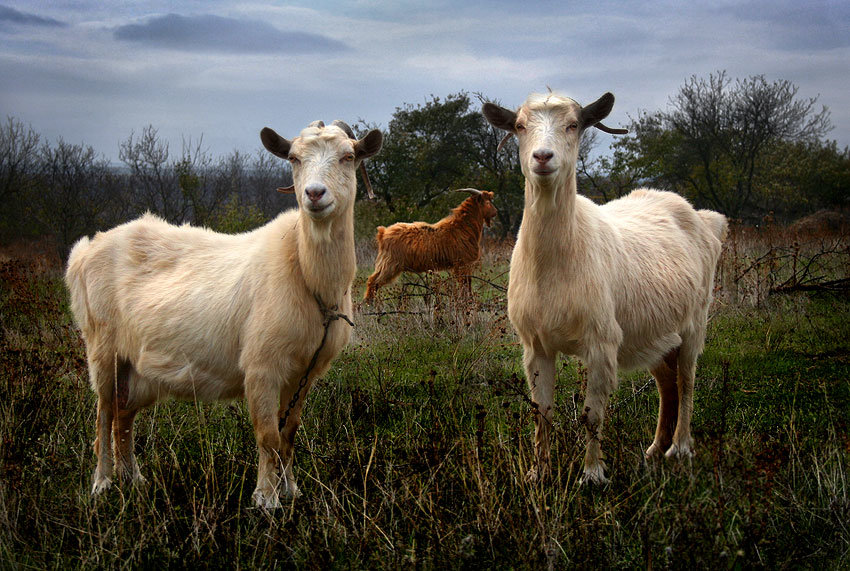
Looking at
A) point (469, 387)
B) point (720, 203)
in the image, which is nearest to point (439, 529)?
point (469, 387)

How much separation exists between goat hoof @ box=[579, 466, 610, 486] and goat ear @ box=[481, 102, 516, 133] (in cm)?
225

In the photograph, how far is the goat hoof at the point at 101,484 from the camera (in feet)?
13.1

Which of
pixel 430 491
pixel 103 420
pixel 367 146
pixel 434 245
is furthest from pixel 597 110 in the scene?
pixel 434 245

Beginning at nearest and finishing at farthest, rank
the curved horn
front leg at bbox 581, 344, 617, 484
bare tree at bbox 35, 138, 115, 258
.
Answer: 1. front leg at bbox 581, 344, 617, 484
2. the curved horn
3. bare tree at bbox 35, 138, 115, 258

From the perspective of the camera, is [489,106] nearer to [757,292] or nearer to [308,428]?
[308,428]

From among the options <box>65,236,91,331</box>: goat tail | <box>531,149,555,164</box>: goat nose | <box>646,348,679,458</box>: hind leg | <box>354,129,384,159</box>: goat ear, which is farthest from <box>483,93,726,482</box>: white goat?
<box>65,236,91,331</box>: goat tail

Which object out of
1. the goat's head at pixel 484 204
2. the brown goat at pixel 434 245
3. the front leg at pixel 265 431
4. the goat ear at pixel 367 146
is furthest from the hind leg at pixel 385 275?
the front leg at pixel 265 431

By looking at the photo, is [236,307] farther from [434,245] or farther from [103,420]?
[434,245]

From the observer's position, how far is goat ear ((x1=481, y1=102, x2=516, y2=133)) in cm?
422

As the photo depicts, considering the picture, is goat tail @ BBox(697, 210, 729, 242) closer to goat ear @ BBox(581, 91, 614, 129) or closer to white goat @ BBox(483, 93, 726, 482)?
white goat @ BBox(483, 93, 726, 482)

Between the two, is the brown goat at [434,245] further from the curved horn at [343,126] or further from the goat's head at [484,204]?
the curved horn at [343,126]

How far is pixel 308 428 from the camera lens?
5059 mm

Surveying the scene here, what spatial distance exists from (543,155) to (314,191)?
1.30m

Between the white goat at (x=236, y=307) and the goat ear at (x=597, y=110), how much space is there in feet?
4.38
